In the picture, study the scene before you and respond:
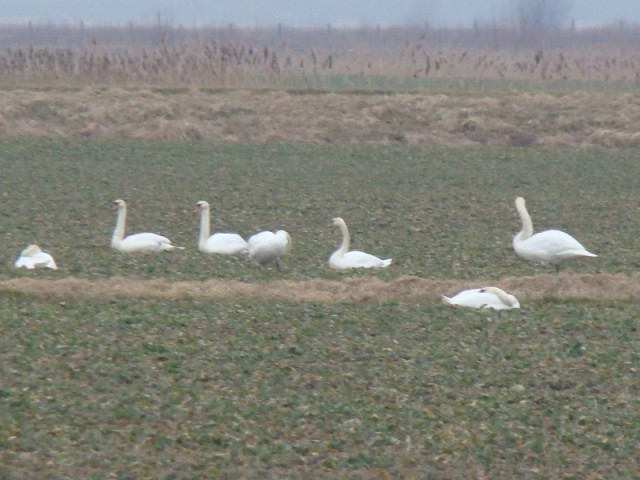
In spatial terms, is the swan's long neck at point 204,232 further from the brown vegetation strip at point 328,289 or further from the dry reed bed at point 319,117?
the dry reed bed at point 319,117

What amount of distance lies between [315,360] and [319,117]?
2350 centimetres

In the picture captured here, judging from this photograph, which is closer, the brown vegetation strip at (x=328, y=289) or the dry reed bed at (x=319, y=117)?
the brown vegetation strip at (x=328, y=289)

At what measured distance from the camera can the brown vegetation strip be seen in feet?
36.3

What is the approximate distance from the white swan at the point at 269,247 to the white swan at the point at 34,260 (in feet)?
6.87

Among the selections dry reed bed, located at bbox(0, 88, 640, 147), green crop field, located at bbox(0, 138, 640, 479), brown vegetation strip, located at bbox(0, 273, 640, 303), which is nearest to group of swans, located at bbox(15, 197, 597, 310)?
green crop field, located at bbox(0, 138, 640, 479)

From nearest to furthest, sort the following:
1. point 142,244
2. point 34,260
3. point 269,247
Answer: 1. point 34,260
2. point 269,247
3. point 142,244

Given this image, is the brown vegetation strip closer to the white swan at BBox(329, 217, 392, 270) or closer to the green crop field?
the green crop field

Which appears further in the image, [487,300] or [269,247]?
[269,247]

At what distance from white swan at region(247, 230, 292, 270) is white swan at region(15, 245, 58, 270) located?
2.09 metres

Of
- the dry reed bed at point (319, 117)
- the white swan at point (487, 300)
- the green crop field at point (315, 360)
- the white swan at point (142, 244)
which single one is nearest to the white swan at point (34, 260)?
the green crop field at point (315, 360)

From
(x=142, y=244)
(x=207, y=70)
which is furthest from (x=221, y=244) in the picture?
(x=207, y=70)

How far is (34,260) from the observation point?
40.9 ft

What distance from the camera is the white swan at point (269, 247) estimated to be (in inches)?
512

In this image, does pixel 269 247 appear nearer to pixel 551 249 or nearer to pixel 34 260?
pixel 34 260
